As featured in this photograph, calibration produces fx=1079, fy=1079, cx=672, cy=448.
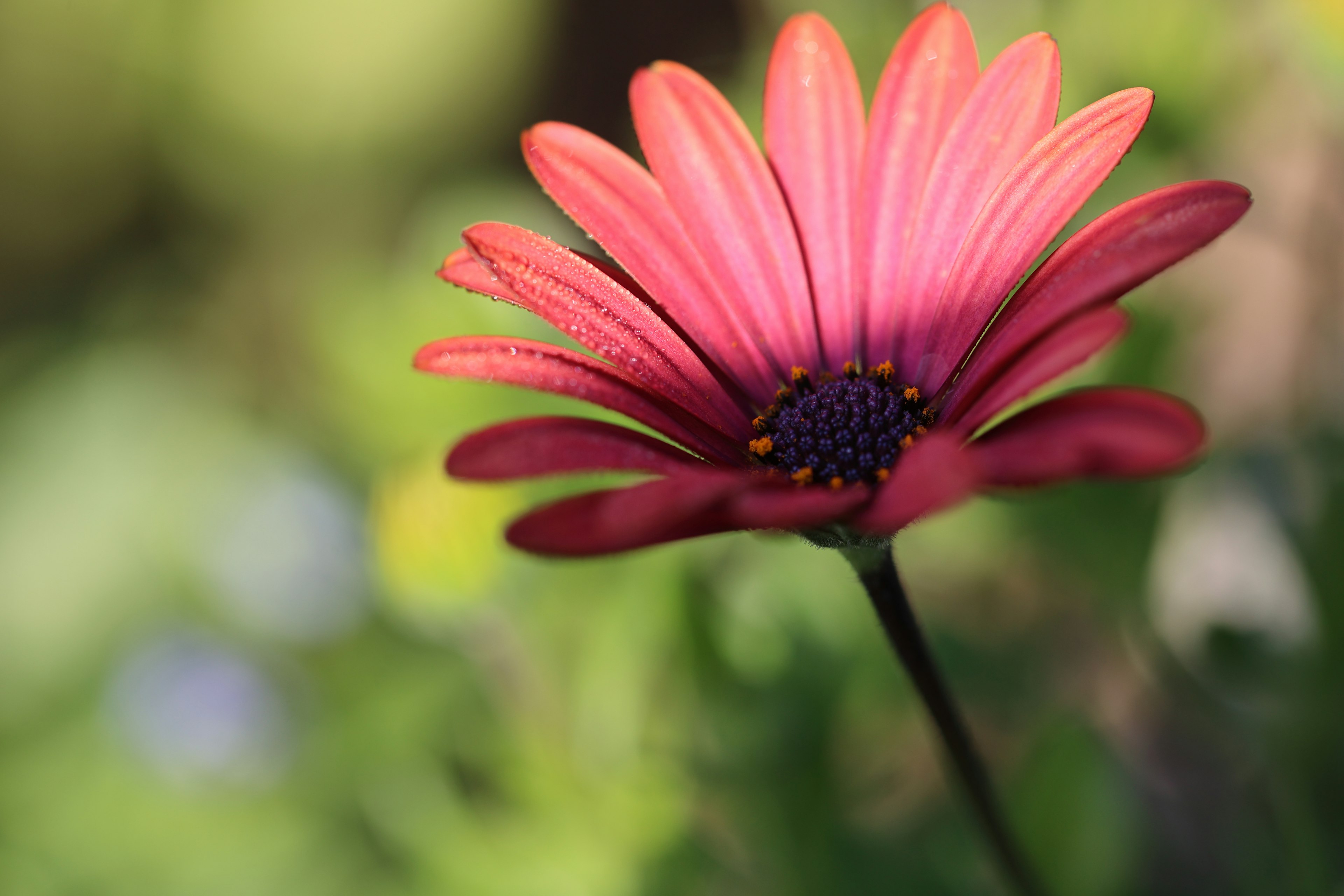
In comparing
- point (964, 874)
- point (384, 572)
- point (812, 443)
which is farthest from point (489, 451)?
point (964, 874)

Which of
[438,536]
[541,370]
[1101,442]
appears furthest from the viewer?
[438,536]

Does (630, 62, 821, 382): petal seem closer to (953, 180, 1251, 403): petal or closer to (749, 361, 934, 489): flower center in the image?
(749, 361, 934, 489): flower center

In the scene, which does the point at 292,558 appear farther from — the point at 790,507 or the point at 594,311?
the point at 790,507

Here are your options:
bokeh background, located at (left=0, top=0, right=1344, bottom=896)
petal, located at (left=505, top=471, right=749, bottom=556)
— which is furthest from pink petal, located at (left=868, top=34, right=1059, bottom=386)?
bokeh background, located at (left=0, top=0, right=1344, bottom=896)

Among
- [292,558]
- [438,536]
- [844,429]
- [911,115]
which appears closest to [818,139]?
[911,115]

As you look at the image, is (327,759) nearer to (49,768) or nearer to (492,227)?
(49,768)

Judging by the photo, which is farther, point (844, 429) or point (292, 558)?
point (292, 558)
